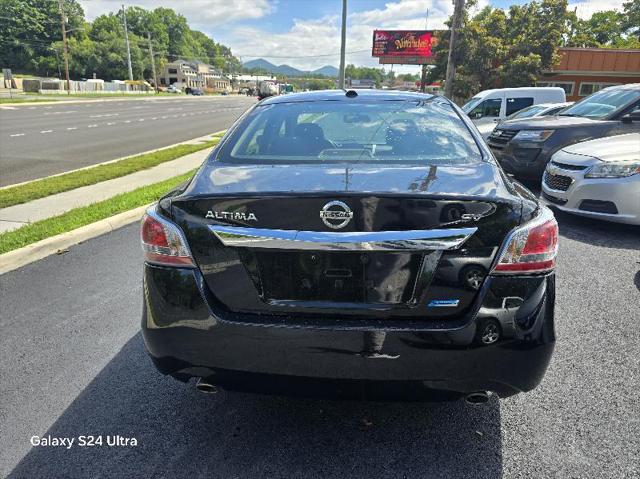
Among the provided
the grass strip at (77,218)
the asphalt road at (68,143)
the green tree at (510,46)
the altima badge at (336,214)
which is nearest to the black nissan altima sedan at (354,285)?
the altima badge at (336,214)

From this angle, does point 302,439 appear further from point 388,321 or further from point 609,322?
point 609,322

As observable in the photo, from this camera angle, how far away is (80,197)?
7.15m

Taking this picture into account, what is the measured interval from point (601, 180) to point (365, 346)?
196 inches

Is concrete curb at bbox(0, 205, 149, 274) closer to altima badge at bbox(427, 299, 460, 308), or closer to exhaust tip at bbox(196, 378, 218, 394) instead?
exhaust tip at bbox(196, 378, 218, 394)

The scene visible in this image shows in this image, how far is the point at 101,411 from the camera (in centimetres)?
258

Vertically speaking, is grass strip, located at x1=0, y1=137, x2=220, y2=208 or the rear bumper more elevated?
the rear bumper

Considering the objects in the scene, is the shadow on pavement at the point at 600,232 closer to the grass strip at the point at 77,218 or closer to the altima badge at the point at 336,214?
the altima badge at the point at 336,214

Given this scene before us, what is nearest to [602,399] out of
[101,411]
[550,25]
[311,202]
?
[311,202]

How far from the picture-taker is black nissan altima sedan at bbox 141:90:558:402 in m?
1.88

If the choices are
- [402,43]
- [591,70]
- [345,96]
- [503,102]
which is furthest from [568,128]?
[402,43]

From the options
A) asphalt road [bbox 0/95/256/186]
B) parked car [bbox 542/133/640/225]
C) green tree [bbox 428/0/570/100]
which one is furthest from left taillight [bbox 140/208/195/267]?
green tree [bbox 428/0/570/100]

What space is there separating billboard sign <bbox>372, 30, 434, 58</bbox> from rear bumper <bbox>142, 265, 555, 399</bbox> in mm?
57863

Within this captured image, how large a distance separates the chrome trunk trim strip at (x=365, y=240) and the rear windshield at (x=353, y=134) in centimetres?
63

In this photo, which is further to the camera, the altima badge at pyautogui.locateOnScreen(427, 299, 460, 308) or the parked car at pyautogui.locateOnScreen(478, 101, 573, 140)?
the parked car at pyautogui.locateOnScreen(478, 101, 573, 140)
